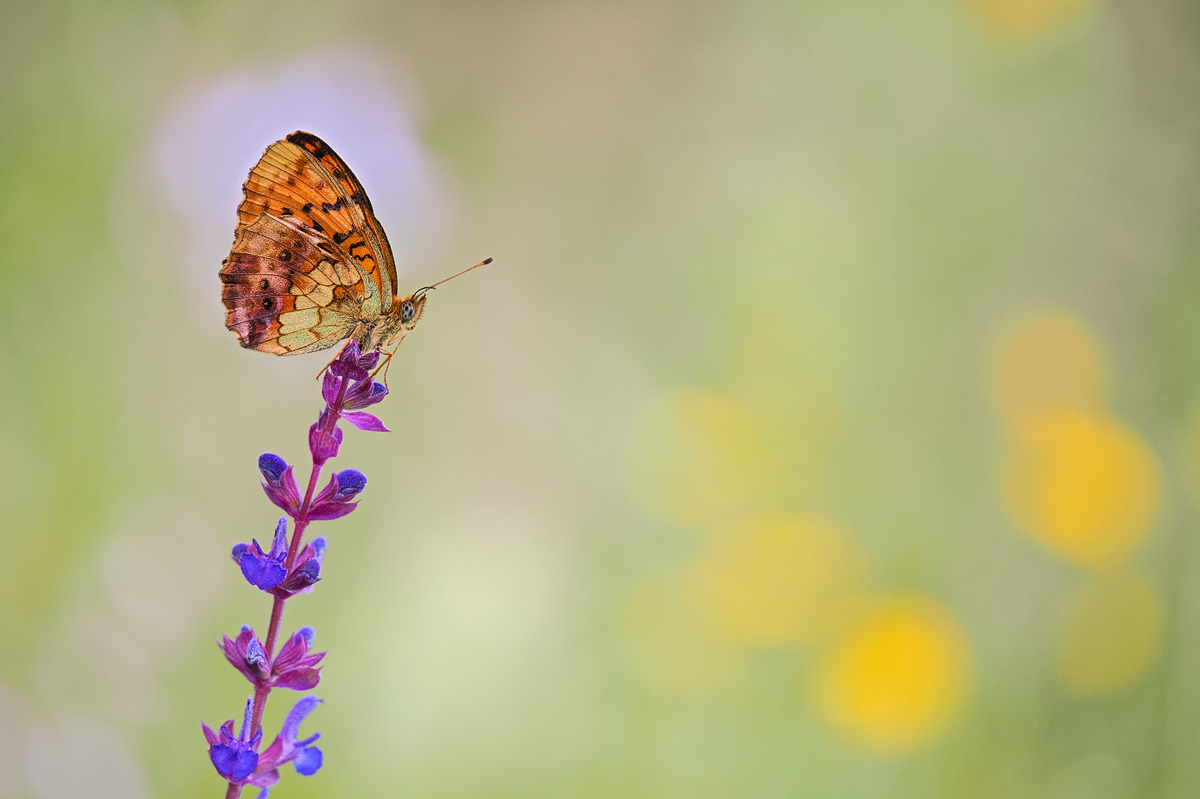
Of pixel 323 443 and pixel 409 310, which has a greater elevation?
pixel 409 310

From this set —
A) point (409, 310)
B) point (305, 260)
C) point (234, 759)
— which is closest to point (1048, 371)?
point (409, 310)

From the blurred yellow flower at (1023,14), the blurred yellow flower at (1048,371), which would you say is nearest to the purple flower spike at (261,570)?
the blurred yellow flower at (1048,371)

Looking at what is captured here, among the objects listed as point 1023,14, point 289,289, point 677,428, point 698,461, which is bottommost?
point 289,289

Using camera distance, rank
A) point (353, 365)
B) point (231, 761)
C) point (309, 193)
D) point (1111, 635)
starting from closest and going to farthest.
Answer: point (231, 761) < point (353, 365) < point (309, 193) < point (1111, 635)

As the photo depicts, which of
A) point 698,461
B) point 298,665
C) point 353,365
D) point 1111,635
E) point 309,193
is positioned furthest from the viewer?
point 698,461

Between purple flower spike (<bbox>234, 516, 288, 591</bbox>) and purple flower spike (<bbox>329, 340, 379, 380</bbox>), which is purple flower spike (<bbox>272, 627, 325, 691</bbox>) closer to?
purple flower spike (<bbox>234, 516, 288, 591</bbox>)

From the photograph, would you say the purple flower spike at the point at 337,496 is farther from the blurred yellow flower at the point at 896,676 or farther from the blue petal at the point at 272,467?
the blurred yellow flower at the point at 896,676

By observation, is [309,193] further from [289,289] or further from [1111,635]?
[1111,635]
